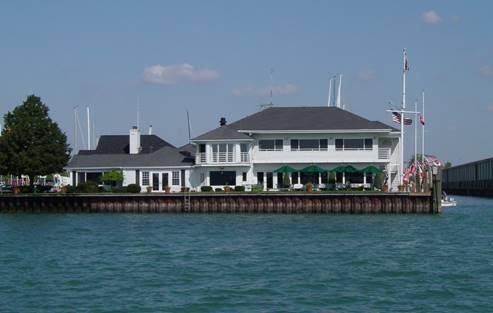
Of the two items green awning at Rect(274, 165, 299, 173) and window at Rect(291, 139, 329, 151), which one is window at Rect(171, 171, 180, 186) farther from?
window at Rect(291, 139, 329, 151)

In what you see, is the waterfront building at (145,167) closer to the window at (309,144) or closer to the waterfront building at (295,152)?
the waterfront building at (295,152)

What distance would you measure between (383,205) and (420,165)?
548 inches

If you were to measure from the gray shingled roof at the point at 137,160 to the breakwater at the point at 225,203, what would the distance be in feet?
23.8

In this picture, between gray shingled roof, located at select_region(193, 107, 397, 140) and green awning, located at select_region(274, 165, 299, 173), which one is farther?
gray shingled roof, located at select_region(193, 107, 397, 140)

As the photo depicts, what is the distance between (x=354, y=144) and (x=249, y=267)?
3744cm

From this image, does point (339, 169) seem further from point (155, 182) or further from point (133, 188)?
point (133, 188)

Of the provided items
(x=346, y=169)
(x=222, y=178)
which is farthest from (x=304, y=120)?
(x=222, y=178)

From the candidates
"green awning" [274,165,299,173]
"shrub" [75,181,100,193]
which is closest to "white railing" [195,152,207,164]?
"green awning" [274,165,299,173]

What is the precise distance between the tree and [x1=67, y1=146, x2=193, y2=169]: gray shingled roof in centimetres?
233

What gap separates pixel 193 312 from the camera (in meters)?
25.6

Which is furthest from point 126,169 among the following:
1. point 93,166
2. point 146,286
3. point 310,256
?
point 146,286

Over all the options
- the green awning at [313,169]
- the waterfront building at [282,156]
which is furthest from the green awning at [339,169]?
the green awning at [313,169]

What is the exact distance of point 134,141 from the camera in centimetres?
8250

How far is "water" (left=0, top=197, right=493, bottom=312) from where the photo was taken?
88.8 ft
